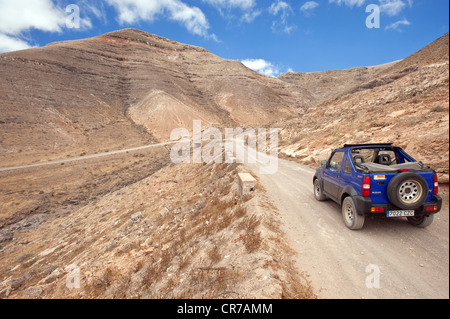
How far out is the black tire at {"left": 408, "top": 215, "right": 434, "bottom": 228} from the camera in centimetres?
444

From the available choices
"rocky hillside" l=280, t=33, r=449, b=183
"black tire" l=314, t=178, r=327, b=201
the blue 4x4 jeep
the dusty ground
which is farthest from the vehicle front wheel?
"rocky hillside" l=280, t=33, r=449, b=183

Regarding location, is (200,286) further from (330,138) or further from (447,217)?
(330,138)

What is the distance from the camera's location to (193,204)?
35.1 ft

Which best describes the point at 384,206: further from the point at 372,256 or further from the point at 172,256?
the point at 172,256

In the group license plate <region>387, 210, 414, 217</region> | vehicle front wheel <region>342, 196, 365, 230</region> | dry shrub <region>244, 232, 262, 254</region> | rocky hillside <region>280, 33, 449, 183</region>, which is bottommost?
dry shrub <region>244, 232, 262, 254</region>

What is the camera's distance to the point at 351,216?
221 inches

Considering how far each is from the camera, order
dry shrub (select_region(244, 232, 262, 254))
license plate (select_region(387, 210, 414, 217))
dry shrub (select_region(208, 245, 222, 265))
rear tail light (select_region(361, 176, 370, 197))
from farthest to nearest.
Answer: dry shrub (select_region(208, 245, 222, 265)), dry shrub (select_region(244, 232, 262, 254)), rear tail light (select_region(361, 176, 370, 197)), license plate (select_region(387, 210, 414, 217))

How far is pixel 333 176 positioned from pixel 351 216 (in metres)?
1.43

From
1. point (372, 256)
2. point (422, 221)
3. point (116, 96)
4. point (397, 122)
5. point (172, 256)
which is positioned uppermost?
point (116, 96)

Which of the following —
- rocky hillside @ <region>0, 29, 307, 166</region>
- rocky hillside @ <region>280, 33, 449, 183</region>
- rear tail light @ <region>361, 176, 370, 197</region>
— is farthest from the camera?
rocky hillside @ <region>0, 29, 307, 166</region>

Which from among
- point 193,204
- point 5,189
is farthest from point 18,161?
point 193,204

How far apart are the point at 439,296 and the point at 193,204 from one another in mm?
9093

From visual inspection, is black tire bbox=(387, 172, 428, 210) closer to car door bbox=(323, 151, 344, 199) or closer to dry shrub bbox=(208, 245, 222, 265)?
car door bbox=(323, 151, 344, 199)

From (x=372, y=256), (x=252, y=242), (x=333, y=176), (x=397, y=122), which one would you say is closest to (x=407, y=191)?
(x=372, y=256)
